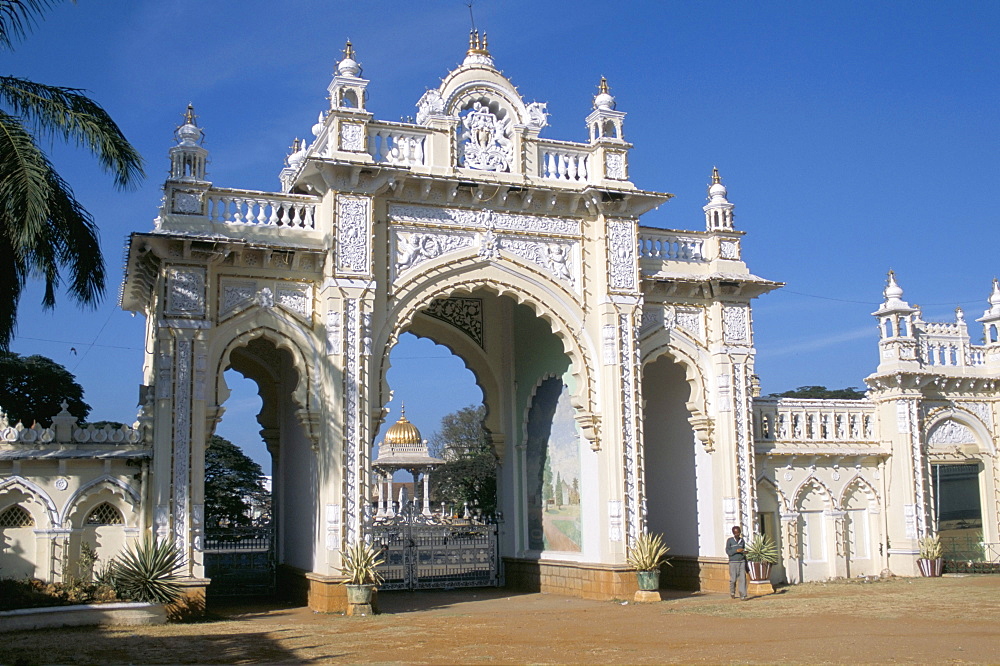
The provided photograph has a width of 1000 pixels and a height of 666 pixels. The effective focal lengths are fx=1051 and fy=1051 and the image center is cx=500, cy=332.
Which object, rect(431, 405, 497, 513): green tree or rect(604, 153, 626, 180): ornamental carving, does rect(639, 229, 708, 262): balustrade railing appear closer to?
rect(604, 153, 626, 180): ornamental carving

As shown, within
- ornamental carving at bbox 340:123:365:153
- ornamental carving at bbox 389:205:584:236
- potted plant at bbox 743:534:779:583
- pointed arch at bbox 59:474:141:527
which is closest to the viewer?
pointed arch at bbox 59:474:141:527

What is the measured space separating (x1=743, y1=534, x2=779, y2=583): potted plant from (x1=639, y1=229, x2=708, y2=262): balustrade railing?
15.5 ft

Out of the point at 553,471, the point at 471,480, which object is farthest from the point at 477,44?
the point at 471,480

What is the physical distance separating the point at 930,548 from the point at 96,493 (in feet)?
44.7

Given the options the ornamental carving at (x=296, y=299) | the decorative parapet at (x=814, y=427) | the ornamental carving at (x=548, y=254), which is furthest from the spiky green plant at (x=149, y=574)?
the decorative parapet at (x=814, y=427)

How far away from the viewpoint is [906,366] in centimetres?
1900

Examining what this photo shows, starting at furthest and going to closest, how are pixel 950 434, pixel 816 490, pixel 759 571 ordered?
pixel 950 434 → pixel 816 490 → pixel 759 571

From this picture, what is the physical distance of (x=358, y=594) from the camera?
539 inches

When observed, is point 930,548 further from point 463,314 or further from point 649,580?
point 463,314

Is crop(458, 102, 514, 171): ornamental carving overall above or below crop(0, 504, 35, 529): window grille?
above

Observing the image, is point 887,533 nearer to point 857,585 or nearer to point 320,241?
point 857,585

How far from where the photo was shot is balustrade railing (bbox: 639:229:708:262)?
17.4m

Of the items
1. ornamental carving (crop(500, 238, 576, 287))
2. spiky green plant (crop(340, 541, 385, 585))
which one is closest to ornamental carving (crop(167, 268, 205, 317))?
spiky green plant (crop(340, 541, 385, 585))

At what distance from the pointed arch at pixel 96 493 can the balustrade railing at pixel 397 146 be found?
19.0 ft
